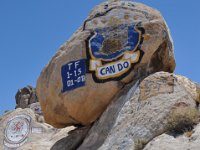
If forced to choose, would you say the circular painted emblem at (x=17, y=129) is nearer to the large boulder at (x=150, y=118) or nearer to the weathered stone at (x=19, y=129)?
the weathered stone at (x=19, y=129)

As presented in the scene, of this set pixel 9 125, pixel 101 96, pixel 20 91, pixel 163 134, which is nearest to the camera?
pixel 163 134

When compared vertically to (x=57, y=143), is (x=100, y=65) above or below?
above

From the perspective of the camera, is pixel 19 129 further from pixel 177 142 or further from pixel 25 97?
pixel 25 97

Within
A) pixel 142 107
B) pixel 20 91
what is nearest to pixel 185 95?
pixel 142 107

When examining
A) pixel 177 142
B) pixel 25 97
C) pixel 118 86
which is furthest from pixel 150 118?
pixel 25 97

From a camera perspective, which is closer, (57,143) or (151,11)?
(151,11)

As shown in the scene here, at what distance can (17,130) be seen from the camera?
73.6 ft

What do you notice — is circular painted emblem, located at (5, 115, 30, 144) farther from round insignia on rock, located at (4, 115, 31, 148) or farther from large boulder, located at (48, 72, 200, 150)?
large boulder, located at (48, 72, 200, 150)

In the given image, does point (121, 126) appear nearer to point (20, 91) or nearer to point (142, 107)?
point (142, 107)

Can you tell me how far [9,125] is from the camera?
22531 millimetres

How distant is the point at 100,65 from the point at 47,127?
1074cm

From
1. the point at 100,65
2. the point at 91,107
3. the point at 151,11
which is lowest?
the point at 91,107

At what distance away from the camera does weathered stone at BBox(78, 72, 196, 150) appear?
27.9 feet

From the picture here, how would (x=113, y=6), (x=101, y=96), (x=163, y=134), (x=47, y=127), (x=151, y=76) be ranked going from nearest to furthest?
1. (x=163, y=134)
2. (x=151, y=76)
3. (x=101, y=96)
4. (x=113, y=6)
5. (x=47, y=127)
